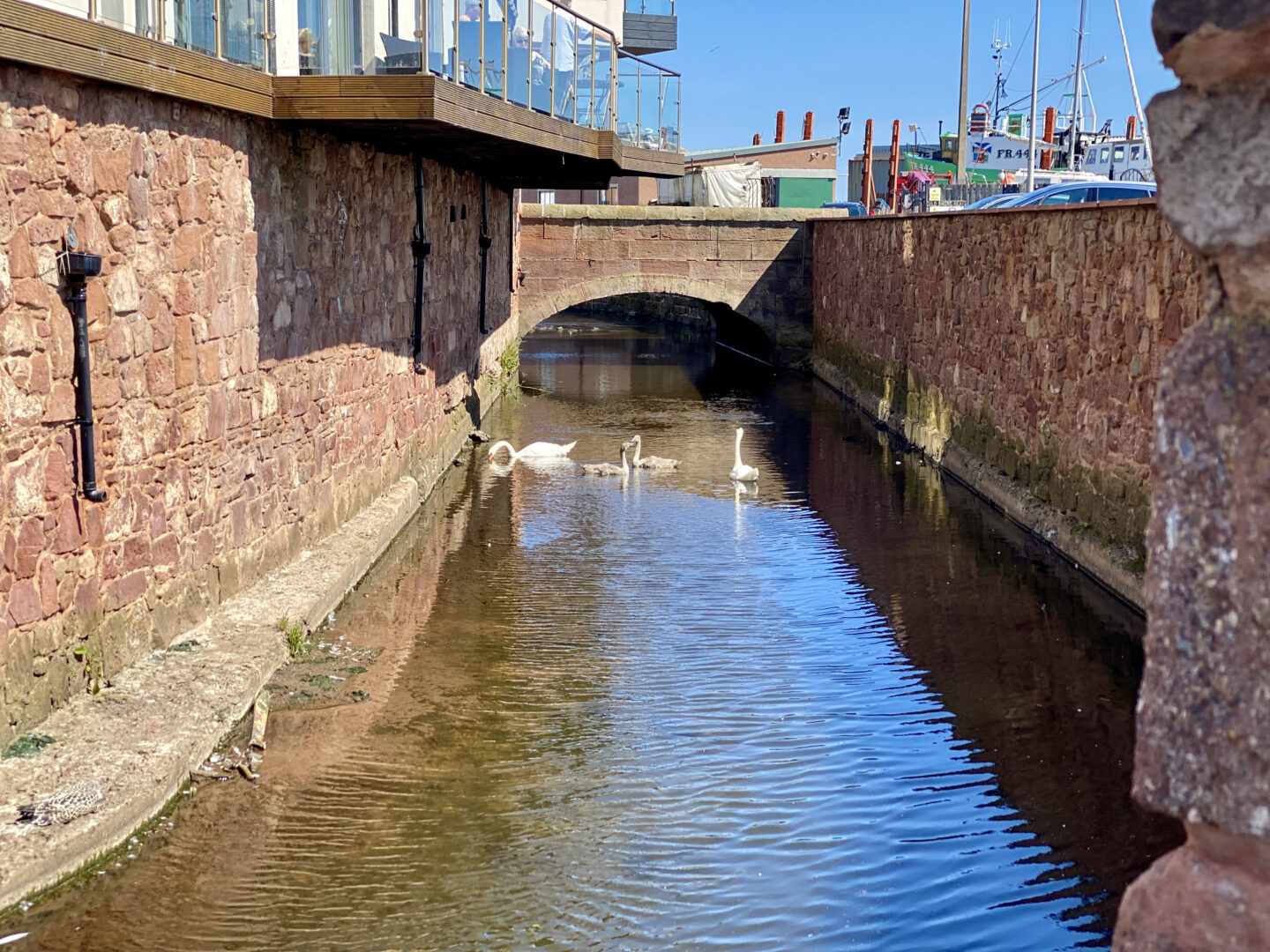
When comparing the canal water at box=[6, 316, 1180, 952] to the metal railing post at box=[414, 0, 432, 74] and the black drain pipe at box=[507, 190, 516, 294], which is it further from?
the black drain pipe at box=[507, 190, 516, 294]

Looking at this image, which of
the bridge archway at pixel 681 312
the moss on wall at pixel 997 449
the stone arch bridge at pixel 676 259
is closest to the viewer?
the moss on wall at pixel 997 449

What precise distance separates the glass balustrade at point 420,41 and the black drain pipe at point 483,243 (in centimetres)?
309

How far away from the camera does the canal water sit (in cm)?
477

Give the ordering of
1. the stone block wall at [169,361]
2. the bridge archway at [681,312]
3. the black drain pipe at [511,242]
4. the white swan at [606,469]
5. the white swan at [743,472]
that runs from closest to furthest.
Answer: the stone block wall at [169,361] < the white swan at [743,472] < the white swan at [606,469] < the black drain pipe at [511,242] < the bridge archway at [681,312]

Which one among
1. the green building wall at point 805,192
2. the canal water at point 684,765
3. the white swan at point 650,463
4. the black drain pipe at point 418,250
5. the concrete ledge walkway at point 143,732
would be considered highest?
the green building wall at point 805,192

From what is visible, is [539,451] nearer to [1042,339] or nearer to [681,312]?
[1042,339]

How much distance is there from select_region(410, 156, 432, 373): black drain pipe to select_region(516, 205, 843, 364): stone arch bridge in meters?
10.5

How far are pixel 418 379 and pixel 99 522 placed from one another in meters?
6.91

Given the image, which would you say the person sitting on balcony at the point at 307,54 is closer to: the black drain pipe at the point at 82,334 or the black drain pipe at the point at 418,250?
the black drain pipe at the point at 82,334

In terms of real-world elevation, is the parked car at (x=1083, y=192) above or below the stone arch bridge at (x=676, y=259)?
above

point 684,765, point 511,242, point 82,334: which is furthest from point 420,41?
point 511,242

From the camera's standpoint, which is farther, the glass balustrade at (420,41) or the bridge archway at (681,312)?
the bridge archway at (681,312)

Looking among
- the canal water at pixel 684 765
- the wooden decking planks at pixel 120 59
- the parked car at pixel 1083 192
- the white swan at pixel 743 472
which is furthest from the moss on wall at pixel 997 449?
the wooden decking planks at pixel 120 59

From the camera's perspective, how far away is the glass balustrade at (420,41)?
7379mm
